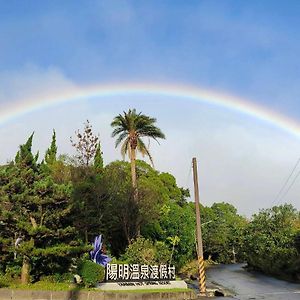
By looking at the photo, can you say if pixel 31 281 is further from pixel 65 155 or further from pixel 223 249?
pixel 223 249

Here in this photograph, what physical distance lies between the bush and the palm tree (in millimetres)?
13515

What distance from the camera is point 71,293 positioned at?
18.5m

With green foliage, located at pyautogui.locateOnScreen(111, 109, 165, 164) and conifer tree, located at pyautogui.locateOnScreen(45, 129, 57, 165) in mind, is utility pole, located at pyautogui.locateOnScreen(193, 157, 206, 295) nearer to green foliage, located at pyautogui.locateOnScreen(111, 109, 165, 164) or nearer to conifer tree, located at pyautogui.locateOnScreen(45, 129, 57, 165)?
green foliage, located at pyautogui.locateOnScreen(111, 109, 165, 164)

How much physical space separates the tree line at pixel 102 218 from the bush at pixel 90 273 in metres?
0.77

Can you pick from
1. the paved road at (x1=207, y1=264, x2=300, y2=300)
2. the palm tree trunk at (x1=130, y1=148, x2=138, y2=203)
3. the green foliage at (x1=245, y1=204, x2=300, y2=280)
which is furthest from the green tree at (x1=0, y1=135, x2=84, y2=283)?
the green foliage at (x1=245, y1=204, x2=300, y2=280)

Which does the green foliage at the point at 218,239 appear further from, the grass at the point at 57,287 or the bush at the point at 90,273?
the bush at the point at 90,273

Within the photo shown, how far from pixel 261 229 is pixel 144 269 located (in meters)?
29.3

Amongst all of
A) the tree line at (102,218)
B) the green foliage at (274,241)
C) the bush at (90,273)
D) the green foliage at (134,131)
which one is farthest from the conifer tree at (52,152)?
the bush at (90,273)

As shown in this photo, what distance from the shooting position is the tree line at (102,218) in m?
20.1

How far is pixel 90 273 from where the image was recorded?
19953 millimetres

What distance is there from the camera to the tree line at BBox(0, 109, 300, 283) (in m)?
20.1

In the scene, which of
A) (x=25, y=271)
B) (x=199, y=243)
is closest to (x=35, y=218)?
(x=25, y=271)

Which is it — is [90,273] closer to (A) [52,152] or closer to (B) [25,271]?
(B) [25,271]

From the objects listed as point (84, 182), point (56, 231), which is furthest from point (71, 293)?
point (84, 182)
